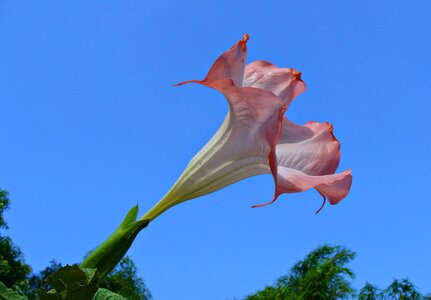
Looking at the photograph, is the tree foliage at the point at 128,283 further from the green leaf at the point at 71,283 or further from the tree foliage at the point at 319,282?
the green leaf at the point at 71,283

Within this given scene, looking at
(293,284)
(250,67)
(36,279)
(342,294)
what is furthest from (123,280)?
(250,67)

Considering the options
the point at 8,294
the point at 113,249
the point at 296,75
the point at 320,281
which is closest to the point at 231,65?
the point at 296,75

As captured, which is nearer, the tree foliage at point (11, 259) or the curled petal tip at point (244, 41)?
the curled petal tip at point (244, 41)

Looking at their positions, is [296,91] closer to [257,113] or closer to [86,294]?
[257,113]

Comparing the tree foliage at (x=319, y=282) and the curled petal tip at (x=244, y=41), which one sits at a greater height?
the tree foliage at (x=319, y=282)

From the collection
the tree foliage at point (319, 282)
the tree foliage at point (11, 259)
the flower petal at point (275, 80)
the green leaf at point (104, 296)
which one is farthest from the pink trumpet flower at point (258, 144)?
the tree foliage at point (11, 259)

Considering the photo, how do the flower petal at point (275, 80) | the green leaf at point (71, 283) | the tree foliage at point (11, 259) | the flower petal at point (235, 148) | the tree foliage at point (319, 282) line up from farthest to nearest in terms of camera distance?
the tree foliage at point (11, 259) → the tree foliage at point (319, 282) → the flower petal at point (275, 80) → the flower petal at point (235, 148) → the green leaf at point (71, 283)

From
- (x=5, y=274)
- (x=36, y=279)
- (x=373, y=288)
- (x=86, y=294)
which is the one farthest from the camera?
(x=36, y=279)

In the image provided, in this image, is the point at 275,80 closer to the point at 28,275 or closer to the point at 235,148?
the point at 235,148
